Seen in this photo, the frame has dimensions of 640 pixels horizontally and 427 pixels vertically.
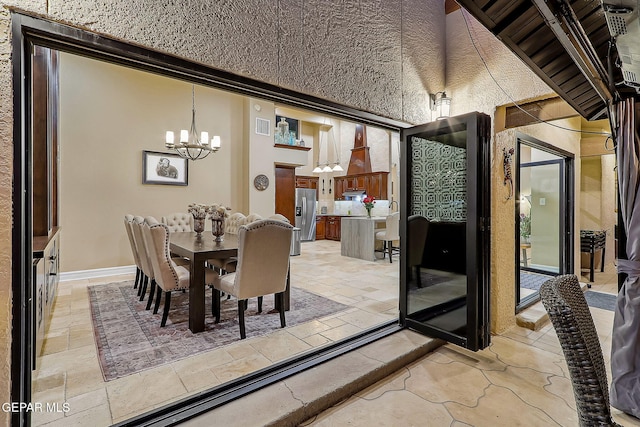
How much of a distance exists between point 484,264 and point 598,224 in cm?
551

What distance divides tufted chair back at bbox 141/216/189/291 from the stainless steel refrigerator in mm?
6382

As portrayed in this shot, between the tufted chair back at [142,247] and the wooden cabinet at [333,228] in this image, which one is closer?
the tufted chair back at [142,247]

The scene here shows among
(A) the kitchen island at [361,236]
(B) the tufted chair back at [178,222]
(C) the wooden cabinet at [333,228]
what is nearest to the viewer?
(B) the tufted chair back at [178,222]

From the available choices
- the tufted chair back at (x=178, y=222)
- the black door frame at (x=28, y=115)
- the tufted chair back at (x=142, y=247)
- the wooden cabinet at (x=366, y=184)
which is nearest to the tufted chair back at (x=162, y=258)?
the tufted chair back at (x=142, y=247)

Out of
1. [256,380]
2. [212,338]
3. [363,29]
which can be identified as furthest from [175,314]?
[363,29]

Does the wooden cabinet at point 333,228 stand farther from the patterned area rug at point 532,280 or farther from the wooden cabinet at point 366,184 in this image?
the patterned area rug at point 532,280

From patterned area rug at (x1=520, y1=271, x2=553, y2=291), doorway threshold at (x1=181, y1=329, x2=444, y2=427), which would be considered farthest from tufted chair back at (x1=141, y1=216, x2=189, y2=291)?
patterned area rug at (x1=520, y1=271, x2=553, y2=291)

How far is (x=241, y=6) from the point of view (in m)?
1.65

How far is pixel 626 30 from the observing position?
4.21 ft

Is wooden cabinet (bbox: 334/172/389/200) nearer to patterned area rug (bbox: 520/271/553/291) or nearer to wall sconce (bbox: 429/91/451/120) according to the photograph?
patterned area rug (bbox: 520/271/553/291)

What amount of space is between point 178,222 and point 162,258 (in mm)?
2606

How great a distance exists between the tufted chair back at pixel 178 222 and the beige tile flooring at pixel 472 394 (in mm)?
4228

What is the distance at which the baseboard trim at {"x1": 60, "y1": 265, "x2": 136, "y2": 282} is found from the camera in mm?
4641

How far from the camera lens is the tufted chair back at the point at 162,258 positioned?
2.79 m
